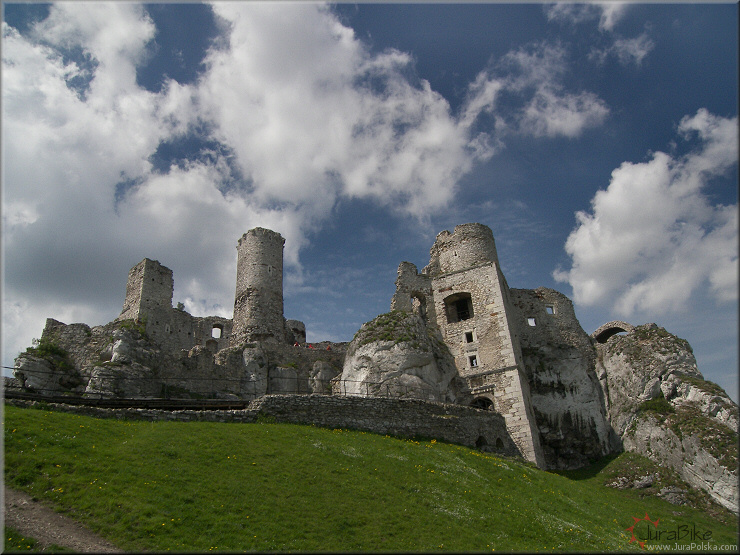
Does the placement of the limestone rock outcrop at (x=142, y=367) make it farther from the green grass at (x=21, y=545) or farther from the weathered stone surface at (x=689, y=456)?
the weathered stone surface at (x=689, y=456)

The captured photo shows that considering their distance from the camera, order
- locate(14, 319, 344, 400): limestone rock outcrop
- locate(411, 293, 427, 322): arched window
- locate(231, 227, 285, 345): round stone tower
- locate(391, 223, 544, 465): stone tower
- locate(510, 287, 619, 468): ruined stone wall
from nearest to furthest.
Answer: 1. locate(14, 319, 344, 400): limestone rock outcrop
2. locate(391, 223, 544, 465): stone tower
3. locate(510, 287, 619, 468): ruined stone wall
4. locate(231, 227, 285, 345): round stone tower
5. locate(411, 293, 427, 322): arched window

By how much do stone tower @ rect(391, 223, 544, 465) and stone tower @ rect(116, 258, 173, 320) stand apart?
57.1 feet

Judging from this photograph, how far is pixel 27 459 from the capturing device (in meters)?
14.5

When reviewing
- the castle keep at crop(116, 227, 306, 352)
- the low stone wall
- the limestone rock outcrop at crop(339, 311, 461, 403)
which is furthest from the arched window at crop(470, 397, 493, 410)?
the castle keep at crop(116, 227, 306, 352)

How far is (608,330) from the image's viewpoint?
45781 mm

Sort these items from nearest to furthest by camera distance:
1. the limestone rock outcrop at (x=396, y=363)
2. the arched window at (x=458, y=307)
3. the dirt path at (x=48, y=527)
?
the dirt path at (x=48, y=527)
the limestone rock outcrop at (x=396, y=363)
the arched window at (x=458, y=307)

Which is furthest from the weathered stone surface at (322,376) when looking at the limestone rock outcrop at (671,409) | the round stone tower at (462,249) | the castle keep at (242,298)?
the limestone rock outcrop at (671,409)

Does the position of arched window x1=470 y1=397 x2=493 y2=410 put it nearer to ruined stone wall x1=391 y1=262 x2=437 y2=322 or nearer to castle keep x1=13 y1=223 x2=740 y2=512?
castle keep x1=13 y1=223 x2=740 y2=512

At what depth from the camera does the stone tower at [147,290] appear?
35000 mm

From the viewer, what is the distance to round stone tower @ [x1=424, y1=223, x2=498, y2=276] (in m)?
41.2

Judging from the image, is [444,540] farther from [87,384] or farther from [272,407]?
[87,384]

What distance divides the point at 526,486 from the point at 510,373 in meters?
12.5

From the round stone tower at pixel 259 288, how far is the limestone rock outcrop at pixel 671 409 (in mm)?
25710

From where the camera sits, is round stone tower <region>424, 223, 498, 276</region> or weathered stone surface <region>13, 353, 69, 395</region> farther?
round stone tower <region>424, 223, 498, 276</region>
